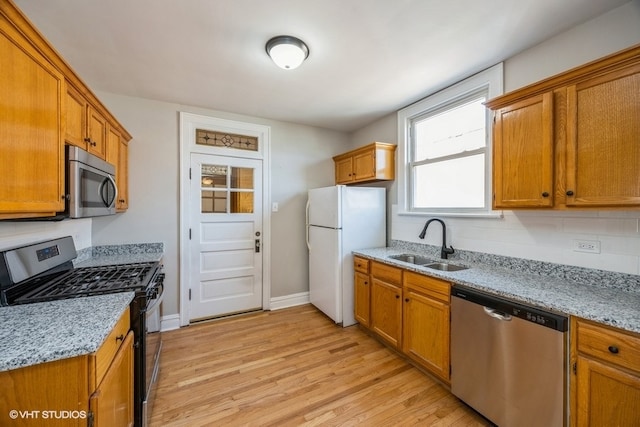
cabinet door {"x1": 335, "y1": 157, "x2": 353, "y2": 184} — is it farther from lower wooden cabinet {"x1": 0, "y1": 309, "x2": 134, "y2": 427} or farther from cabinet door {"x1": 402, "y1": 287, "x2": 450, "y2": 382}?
lower wooden cabinet {"x1": 0, "y1": 309, "x2": 134, "y2": 427}

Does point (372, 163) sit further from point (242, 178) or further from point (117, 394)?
point (117, 394)

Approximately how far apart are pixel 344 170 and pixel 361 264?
1449 millimetres

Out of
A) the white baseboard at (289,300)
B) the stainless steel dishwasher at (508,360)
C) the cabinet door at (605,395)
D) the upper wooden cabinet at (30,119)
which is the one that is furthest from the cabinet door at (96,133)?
the cabinet door at (605,395)

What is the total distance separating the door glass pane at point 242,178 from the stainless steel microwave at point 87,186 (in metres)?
1.42

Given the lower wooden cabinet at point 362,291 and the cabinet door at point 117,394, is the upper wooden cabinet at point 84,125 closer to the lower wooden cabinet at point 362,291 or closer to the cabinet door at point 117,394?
the cabinet door at point 117,394

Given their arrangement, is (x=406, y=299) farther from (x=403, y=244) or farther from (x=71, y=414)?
(x=71, y=414)

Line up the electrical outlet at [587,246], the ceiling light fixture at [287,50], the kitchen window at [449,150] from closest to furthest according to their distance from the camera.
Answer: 1. the electrical outlet at [587,246]
2. the ceiling light fixture at [287,50]
3. the kitchen window at [449,150]

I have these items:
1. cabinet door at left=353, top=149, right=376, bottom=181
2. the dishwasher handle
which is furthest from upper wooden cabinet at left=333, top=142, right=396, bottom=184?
the dishwasher handle

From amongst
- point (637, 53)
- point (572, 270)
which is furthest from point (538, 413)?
point (637, 53)

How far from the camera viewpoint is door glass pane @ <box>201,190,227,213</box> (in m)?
3.12

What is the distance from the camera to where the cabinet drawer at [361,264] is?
2783 millimetres

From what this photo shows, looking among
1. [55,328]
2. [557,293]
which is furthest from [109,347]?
[557,293]

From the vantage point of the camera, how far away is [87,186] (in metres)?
1.58

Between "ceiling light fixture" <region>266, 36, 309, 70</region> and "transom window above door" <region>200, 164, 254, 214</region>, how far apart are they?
166 cm
